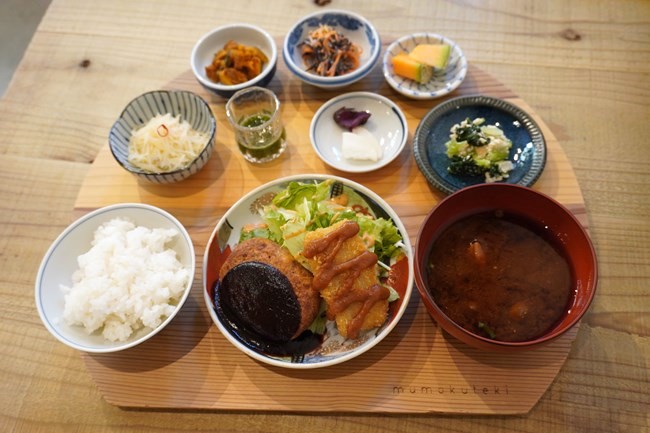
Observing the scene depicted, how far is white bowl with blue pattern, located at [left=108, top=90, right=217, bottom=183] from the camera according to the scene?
2.45 metres

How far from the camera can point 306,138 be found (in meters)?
2.64

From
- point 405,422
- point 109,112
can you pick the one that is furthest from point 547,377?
point 109,112

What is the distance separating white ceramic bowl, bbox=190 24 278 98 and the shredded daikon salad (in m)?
0.34

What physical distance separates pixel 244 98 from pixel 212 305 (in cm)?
114

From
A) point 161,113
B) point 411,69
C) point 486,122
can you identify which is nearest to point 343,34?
point 411,69

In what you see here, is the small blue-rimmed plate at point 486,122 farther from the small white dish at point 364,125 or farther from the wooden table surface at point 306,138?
the wooden table surface at point 306,138

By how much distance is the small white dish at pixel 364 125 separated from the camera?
2.52 metres

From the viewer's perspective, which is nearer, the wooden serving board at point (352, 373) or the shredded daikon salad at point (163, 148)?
the wooden serving board at point (352, 373)

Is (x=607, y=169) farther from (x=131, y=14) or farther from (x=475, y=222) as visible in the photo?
(x=131, y=14)

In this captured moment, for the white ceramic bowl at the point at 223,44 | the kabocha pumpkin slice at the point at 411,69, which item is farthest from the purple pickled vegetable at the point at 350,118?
the white ceramic bowl at the point at 223,44

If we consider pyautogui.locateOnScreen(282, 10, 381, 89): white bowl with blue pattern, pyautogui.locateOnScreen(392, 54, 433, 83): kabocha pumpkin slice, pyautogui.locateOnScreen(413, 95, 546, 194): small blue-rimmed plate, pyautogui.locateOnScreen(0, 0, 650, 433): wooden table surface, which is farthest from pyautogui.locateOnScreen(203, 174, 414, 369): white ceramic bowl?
pyautogui.locateOnScreen(392, 54, 433, 83): kabocha pumpkin slice

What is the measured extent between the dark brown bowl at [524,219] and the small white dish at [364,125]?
559 mm

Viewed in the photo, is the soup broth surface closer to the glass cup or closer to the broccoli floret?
the broccoli floret

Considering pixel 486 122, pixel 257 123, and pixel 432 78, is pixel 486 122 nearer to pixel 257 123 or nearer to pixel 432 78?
pixel 432 78
